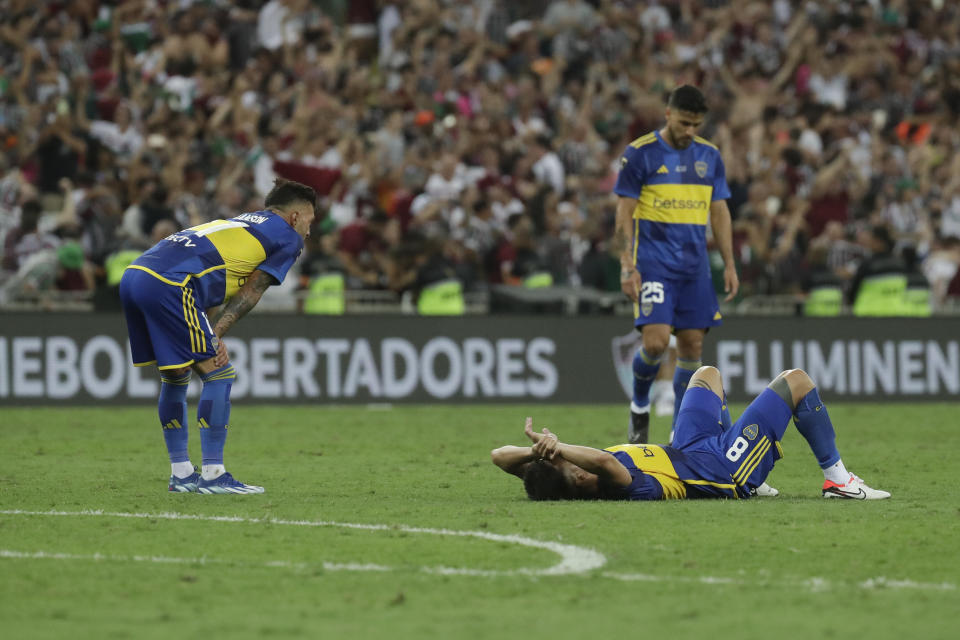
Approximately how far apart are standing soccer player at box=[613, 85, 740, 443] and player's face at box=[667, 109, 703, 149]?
0.01m

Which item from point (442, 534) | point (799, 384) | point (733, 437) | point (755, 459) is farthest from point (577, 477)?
point (799, 384)

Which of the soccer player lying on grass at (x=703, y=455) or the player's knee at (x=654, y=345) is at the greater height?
the player's knee at (x=654, y=345)

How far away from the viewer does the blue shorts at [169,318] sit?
9.26 m

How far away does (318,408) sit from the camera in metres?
18.1

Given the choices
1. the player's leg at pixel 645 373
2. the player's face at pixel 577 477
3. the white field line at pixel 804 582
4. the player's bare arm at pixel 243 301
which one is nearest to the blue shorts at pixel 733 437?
the player's face at pixel 577 477

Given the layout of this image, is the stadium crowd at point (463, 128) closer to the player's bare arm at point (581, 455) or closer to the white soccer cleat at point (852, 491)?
the white soccer cleat at point (852, 491)

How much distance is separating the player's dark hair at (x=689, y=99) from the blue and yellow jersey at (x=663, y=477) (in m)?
3.57

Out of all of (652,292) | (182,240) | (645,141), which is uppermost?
(645,141)

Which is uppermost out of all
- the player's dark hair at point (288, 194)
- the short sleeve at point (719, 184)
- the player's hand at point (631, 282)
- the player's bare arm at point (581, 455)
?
the short sleeve at point (719, 184)

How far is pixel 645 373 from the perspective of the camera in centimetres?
1208

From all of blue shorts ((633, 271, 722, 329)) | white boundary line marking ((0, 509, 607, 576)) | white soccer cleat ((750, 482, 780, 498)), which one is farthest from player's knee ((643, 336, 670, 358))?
white boundary line marking ((0, 509, 607, 576))

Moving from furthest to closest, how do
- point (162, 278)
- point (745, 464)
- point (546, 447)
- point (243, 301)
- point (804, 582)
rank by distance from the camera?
point (243, 301), point (162, 278), point (745, 464), point (546, 447), point (804, 582)

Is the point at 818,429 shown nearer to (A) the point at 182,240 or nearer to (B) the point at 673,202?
(B) the point at 673,202

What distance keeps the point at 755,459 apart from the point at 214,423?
3.32m
